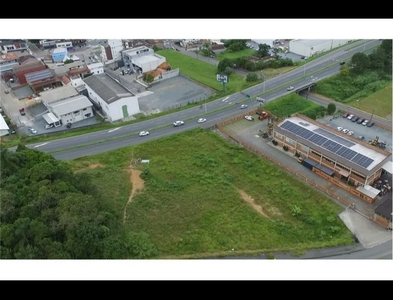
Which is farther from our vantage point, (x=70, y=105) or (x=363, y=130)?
(x=70, y=105)

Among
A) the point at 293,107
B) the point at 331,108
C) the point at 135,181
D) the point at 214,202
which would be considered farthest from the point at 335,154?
the point at 135,181

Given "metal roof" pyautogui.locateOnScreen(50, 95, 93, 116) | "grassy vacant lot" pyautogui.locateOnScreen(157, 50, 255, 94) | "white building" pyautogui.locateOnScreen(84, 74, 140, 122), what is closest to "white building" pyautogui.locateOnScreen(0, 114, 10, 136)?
"metal roof" pyautogui.locateOnScreen(50, 95, 93, 116)

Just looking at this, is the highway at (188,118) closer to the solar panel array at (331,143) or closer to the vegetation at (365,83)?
the vegetation at (365,83)

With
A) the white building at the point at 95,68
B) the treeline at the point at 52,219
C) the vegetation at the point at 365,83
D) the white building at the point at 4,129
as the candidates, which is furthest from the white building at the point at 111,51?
the treeline at the point at 52,219

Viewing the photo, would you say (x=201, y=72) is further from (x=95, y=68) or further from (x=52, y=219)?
(x=52, y=219)

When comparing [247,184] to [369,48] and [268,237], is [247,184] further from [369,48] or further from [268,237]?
[369,48]

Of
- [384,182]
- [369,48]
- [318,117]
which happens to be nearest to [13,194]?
[384,182]

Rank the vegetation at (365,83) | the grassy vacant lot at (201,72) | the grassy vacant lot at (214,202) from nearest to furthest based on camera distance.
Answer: the grassy vacant lot at (214,202)
the vegetation at (365,83)
the grassy vacant lot at (201,72)
